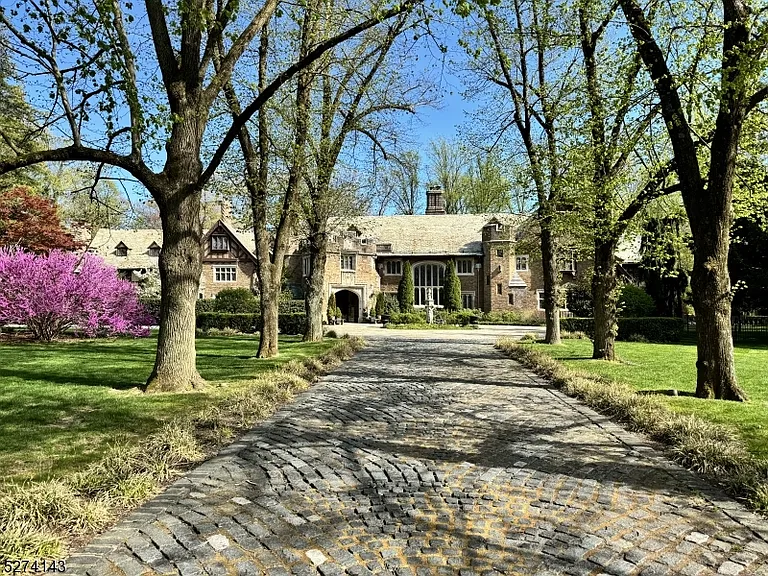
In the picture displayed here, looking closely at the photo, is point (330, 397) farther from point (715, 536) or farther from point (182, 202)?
point (715, 536)

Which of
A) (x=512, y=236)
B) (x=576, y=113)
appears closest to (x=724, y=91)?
(x=576, y=113)

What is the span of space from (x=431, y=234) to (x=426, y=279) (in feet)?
12.8

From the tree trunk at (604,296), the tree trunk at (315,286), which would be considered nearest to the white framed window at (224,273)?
the tree trunk at (315,286)

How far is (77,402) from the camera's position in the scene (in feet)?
27.7

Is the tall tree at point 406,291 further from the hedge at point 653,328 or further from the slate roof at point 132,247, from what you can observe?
the slate roof at point 132,247

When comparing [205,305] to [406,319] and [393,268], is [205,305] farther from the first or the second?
[393,268]

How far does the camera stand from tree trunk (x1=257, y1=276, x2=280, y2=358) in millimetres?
14953

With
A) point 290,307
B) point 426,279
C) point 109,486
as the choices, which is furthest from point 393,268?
point 109,486

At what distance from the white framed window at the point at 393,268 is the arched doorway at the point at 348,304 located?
3.43 m

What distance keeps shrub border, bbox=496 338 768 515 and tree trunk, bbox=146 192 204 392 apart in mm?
6721

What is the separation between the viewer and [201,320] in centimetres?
3048

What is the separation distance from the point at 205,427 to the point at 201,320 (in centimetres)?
2495

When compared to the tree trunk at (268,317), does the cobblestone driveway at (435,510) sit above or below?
below

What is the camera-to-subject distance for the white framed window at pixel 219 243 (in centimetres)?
4450
